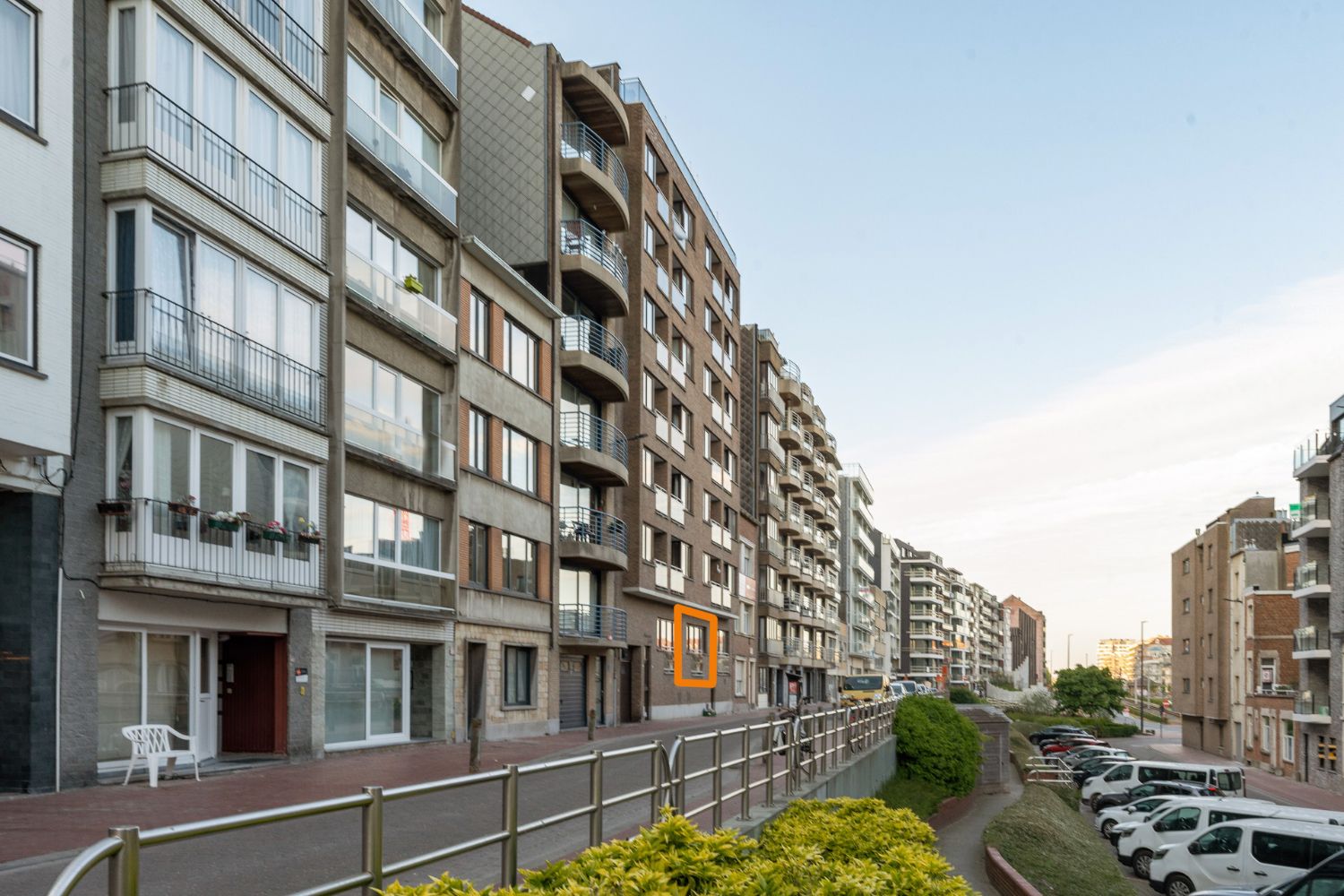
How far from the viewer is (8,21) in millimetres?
15531

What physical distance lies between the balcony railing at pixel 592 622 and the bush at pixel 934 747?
353 inches

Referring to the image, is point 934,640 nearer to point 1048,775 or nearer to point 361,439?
point 1048,775

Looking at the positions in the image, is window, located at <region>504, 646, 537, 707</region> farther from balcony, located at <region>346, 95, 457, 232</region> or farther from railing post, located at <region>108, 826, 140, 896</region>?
railing post, located at <region>108, 826, 140, 896</region>

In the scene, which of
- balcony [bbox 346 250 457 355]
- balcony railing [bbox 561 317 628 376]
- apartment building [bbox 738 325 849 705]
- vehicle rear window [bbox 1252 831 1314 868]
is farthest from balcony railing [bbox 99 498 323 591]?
apartment building [bbox 738 325 849 705]

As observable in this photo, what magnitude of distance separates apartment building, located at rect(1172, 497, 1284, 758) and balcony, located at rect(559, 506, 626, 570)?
44.9m

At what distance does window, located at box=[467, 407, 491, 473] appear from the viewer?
2830 cm

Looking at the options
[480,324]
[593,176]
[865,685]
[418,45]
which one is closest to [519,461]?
[480,324]

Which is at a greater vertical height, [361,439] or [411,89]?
[411,89]

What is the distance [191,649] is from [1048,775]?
119 ft

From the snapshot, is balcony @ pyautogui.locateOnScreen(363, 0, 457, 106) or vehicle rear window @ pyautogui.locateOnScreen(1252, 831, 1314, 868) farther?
balcony @ pyautogui.locateOnScreen(363, 0, 457, 106)

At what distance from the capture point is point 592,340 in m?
37.2

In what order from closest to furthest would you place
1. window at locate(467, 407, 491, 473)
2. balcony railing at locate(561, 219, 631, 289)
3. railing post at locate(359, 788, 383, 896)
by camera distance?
railing post at locate(359, 788, 383, 896)
window at locate(467, 407, 491, 473)
balcony railing at locate(561, 219, 631, 289)

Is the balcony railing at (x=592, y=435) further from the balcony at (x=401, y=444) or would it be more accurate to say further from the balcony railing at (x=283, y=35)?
the balcony railing at (x=283, y=35)

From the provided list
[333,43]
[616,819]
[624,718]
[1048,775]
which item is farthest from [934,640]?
[616,819]
